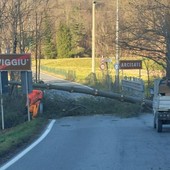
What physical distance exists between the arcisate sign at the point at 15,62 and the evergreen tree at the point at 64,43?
78.6m

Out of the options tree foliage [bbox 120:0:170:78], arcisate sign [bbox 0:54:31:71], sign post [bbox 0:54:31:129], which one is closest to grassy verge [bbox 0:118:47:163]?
sign post [bbox 0:54:31:129]

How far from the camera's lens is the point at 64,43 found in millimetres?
108188

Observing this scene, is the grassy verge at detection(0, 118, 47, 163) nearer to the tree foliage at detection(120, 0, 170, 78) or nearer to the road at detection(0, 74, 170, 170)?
the road at detection(0, 74, 170, 170)

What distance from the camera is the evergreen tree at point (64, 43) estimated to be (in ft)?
340

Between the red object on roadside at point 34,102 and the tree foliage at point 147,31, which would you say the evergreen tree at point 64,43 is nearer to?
the tree foliage at point 147,31

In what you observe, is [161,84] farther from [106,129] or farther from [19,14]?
[19,14]

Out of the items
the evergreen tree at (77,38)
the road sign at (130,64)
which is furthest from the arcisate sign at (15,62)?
the evergreen tree at (77,38)

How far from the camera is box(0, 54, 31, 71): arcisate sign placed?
2227 centimetres

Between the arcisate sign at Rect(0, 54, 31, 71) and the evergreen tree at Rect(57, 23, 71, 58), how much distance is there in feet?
258

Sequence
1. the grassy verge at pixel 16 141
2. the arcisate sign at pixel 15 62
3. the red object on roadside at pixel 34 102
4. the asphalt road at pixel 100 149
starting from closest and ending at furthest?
the asphalt road at pixel 100 149
the grassy verge at pixel 16 141
the arcisate sign at pixel 15 62
the red object on roadside at pixel 34 102

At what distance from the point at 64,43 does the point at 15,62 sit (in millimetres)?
86069

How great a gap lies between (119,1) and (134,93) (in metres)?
13.1

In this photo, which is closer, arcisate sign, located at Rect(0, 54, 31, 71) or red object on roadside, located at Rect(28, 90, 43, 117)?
arcisate sign, located at Rect(0, 54, 31, 71)

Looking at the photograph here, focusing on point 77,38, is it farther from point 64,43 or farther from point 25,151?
point 25,151
